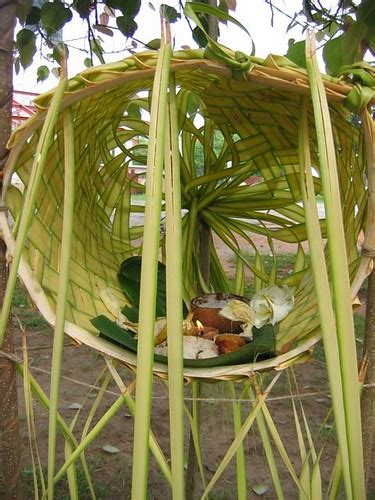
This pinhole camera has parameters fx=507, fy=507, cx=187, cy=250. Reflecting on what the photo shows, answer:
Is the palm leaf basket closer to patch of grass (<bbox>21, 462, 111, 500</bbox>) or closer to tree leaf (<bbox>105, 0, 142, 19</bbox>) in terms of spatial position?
tree leaf (<bbox>105, 0, 142, 19</bbox>)

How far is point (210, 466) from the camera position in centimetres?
104

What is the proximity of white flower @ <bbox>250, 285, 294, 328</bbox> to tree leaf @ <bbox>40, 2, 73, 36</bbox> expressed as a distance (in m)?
0.52

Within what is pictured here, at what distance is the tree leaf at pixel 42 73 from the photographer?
1310 mm

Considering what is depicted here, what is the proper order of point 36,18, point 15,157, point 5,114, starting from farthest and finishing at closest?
1. point 36,18
2. point 5,114
3. point 15,157

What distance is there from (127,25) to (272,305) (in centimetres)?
52

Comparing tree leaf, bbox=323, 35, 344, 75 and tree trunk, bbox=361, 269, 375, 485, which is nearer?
tree trunk, bbox=361, 269, 375, 485

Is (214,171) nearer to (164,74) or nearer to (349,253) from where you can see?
(349,253)

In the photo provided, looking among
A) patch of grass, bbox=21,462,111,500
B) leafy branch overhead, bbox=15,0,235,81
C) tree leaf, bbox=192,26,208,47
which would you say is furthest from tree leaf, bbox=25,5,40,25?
patch of grass, bbox=21,462,111,500

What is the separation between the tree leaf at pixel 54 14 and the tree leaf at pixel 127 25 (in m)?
0.08

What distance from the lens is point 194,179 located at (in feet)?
1.95

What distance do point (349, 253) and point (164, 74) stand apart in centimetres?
24

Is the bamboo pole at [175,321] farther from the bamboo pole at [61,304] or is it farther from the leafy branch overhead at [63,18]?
the leafy branch overhead at [63,18]

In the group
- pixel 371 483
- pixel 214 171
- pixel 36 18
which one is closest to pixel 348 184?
pixel 214 171

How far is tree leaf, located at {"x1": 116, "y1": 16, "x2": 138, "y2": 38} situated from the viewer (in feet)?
2.56
